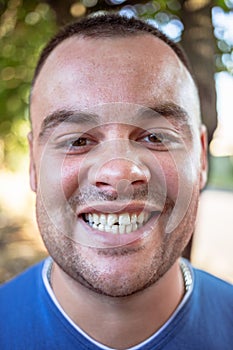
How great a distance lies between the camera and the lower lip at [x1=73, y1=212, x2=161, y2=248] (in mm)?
1080

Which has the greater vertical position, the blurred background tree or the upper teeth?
the blurred background tree

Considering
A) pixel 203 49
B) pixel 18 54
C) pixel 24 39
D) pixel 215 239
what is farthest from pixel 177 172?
pixel 215 239

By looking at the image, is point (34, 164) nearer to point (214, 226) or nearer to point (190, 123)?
point (190, 123)

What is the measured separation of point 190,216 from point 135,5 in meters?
1.70

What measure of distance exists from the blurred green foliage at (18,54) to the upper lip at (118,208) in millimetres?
2050

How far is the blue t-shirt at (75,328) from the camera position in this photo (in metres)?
1.20

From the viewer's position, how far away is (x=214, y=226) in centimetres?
716

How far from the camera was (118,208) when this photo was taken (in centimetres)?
106

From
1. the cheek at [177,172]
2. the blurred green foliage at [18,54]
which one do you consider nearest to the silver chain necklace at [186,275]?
the cheek at [177,172]

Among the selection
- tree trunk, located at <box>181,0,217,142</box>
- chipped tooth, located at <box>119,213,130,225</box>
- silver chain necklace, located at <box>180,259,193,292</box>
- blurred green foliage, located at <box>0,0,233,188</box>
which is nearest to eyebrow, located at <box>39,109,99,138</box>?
chipped tooth, located at <box>119,213,130,225</box>

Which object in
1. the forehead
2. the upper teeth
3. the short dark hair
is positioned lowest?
the upper teeth

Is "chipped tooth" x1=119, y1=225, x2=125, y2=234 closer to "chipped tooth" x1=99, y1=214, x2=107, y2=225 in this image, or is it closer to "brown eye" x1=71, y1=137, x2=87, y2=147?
"chipped tooth" x1=99, y1=214, x2=107, y2=225

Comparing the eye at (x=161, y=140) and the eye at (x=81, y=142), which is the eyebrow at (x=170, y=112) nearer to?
the eye at (x=161, y=140)

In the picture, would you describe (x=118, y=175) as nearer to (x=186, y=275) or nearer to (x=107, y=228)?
(x=107, y=228)
